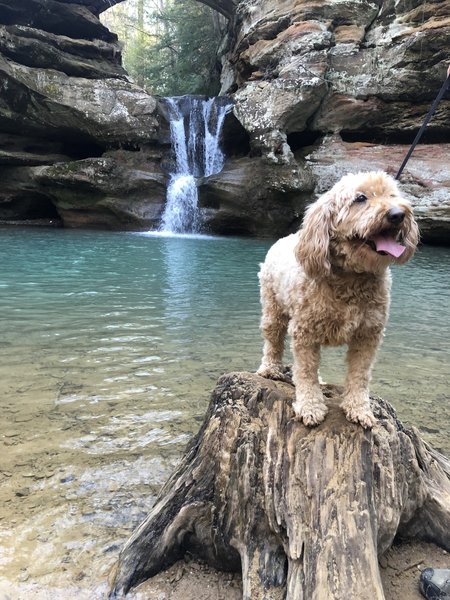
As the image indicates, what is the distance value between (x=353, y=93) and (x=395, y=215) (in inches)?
854

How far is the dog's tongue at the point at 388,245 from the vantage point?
256 centimetres

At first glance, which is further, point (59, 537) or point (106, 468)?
point (106, 468)

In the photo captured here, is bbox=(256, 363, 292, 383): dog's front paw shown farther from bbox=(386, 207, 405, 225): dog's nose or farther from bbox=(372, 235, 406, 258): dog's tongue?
bbox=(386, 207, 405, 225): dog's nose

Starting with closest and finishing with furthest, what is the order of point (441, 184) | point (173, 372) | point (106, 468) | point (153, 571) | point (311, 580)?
point (311, 580) → point (153, 571) → point (106, 468) → point (173, 372) → point (441, 184)

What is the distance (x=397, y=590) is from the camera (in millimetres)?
2463

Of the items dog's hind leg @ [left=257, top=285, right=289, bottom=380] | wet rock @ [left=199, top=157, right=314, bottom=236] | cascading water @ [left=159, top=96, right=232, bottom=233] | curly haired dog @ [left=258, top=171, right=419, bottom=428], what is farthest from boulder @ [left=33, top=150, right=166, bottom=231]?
curly haired dog @ [left=258, top=171, right=419, bottom=428]

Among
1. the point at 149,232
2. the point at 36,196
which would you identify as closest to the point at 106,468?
the point at 149,232

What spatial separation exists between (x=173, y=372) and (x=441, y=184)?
706 inches

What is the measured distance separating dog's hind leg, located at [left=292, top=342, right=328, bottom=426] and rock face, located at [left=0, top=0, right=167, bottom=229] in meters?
23.0

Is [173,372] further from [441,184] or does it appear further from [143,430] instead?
[441,184]

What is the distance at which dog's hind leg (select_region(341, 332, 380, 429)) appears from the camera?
282 cm

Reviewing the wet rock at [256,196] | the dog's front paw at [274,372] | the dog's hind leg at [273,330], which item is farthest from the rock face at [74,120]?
the dog's front paw at [274,372]

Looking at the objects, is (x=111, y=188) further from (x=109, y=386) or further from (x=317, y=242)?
(x=317, y=242)

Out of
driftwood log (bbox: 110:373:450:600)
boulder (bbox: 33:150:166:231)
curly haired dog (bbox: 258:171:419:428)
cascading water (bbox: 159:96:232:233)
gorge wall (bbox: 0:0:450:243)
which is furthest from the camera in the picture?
cascading water (bbox: 159:96:232:233)
